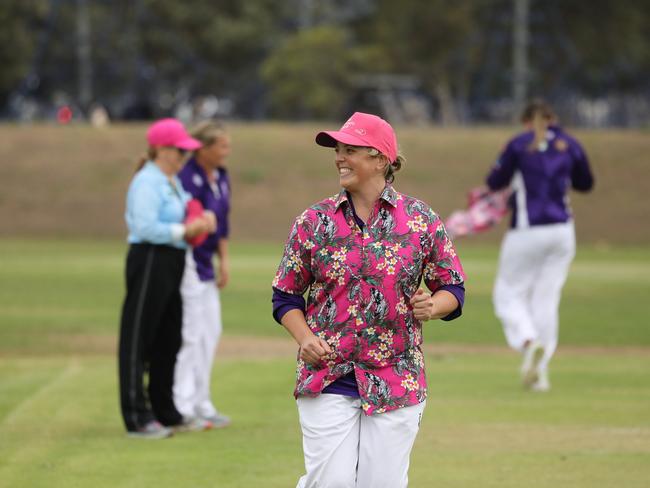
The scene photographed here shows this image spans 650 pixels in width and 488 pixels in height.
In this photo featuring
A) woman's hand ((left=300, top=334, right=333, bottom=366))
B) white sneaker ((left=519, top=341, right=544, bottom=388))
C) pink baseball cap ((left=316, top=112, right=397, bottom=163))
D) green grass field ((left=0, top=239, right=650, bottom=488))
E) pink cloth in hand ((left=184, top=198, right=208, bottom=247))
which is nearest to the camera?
woman's hand ((left=300, top=334, right=333, bottom=366))

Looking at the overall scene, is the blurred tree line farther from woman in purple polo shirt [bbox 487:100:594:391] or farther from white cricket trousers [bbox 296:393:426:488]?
white cricket trousers [bbox 296:393:426:488]

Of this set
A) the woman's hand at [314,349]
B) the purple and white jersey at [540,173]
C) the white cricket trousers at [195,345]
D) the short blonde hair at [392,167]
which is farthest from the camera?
the purple and white jersey at [540,173]

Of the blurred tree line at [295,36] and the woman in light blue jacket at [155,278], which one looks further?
the blurred tree line at [295,36]

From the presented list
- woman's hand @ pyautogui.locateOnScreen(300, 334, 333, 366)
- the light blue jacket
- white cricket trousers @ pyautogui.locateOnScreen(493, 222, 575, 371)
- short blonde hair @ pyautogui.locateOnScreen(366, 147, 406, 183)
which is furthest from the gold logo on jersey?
Answer: woman's hand @ pyautogui.locateOnScreen(300, 334, 333, 366)

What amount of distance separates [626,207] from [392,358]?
38926mm

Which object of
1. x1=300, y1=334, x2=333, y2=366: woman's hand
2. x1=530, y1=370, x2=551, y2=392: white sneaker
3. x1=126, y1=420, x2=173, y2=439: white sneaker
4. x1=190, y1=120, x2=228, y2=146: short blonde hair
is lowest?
x1=530, y1=370, x2=551, y2=392: white sneaker

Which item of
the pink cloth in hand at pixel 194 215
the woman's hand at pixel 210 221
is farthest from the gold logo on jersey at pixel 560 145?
the pink cloth in hand at pixel 194 215

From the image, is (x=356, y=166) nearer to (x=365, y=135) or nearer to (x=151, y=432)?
(x=365, y=135)

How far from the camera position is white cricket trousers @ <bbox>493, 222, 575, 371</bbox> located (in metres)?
12.2

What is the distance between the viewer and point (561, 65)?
2650 inches

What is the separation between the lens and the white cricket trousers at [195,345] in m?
10.3

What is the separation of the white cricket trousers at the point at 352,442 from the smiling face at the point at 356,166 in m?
0.95

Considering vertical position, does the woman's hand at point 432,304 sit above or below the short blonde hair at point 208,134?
below

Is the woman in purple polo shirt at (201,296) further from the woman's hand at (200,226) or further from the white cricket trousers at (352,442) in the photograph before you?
the white cricket trousers at (352,442)
